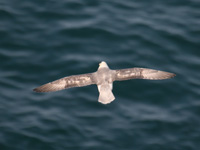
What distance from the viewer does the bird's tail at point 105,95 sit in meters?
14.8

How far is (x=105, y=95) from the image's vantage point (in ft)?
49.1

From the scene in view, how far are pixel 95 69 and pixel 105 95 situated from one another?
183 inches

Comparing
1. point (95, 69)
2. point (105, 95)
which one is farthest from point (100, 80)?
point (95, 69)

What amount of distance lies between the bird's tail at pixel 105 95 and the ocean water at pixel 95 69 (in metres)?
2.66

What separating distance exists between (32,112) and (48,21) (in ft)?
19.7

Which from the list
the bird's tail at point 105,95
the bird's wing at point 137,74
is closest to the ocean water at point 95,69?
the bird's wing at point 137,74

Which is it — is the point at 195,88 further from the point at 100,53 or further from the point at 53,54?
the point at 53,54

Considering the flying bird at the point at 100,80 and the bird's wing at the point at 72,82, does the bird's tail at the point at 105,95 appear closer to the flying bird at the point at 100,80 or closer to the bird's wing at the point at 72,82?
the flying bird at the point at 100,80

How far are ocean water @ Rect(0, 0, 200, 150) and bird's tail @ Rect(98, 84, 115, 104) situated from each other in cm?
266

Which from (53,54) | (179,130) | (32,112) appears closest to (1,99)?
(32,112)

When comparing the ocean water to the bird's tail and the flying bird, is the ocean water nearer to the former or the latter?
the flying bird

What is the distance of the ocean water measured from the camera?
17109 mm

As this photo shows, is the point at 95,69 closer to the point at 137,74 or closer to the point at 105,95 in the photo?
the point at 137,74

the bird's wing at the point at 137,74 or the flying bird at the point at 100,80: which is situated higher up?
the bird's wing at the point at 137,74
